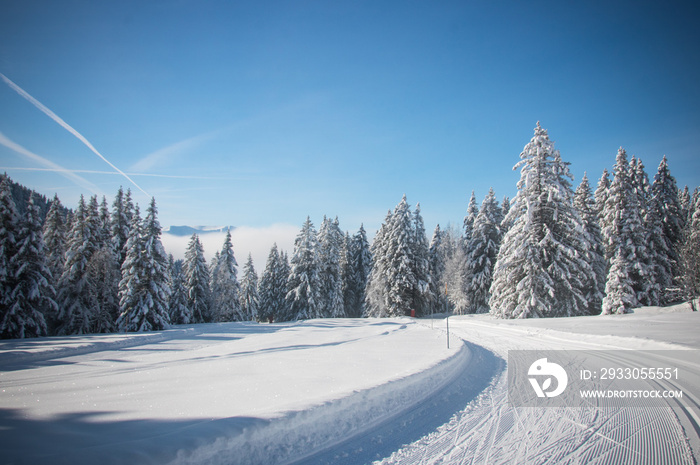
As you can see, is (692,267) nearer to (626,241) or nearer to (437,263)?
(626,241)

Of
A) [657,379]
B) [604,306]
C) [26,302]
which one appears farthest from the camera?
[604,306]

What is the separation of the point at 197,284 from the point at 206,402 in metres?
37.1

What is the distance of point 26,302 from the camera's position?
21781 mm

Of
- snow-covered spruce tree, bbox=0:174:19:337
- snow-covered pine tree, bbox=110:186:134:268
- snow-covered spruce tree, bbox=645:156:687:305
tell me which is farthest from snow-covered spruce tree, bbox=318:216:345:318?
snow-covered spruce tree, bbox=645:156:687:305

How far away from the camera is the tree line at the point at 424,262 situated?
21969mm

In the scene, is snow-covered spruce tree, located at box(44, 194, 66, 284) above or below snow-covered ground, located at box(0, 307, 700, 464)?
above

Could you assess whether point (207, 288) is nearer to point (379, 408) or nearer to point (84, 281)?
point (84, 281)

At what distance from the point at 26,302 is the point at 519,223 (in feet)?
116

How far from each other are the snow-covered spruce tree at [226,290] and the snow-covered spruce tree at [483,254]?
29.0m

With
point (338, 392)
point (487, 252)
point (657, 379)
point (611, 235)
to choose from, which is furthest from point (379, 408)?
point (487, 252)

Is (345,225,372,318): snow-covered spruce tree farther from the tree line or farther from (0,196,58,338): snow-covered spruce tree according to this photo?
(0,196,58,338): snow-covered spruce tree

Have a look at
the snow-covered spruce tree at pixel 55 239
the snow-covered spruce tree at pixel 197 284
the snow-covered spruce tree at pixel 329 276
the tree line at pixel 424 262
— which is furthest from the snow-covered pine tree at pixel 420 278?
the snow-covered spruce tree at pixel 55 239

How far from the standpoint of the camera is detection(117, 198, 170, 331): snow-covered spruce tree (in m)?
24.8

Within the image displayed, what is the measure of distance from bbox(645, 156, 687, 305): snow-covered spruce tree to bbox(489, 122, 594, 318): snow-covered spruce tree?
8.71m
